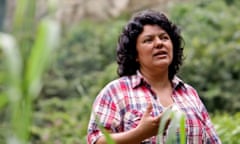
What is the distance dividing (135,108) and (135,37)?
328mm

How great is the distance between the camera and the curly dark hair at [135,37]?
2.59 meters

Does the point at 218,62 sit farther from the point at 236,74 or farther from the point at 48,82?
the point at 48,82

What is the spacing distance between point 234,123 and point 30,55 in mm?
3838

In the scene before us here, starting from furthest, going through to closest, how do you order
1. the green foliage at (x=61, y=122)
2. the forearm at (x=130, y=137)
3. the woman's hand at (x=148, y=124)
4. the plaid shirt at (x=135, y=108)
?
the green foliage at (x=61, y=122)
the plaid shirt at (x=135, y=108)
the forearm at (x=130, y=137)
the woman's hand at (x=148, y=124)

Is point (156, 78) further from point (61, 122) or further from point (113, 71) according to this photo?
point (61, 122)

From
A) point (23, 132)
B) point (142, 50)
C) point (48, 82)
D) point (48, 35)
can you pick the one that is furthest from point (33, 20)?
point (48, 82)

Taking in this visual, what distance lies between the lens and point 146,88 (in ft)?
8.37

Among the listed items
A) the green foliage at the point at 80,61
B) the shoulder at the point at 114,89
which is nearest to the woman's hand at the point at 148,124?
the shoulder at the point at 114,89

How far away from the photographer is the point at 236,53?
930cm

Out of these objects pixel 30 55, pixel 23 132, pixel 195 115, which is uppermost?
pixel 30 55

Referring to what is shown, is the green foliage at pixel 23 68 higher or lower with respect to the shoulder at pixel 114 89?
higher

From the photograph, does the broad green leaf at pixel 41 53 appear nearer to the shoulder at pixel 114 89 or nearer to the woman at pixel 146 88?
the woman at pixel 146 88

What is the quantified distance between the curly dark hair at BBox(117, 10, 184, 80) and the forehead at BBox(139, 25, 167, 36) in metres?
0.01

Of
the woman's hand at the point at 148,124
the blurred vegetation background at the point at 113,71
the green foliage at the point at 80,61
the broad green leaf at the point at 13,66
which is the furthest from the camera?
the green foliage at the point at 80,61
